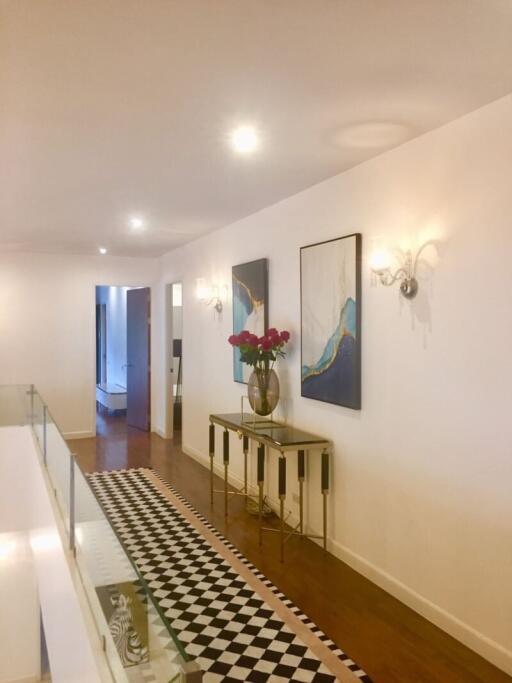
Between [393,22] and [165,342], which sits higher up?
[393,22]

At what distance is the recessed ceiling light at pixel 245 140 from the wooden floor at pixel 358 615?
8.57 ft

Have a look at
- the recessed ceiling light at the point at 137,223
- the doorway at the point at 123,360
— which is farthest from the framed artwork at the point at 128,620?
the doorway at the point at 123,360

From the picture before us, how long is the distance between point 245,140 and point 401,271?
3.71 feet

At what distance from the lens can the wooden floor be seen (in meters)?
2.60

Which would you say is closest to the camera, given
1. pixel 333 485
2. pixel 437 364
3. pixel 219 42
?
pixel 219 42

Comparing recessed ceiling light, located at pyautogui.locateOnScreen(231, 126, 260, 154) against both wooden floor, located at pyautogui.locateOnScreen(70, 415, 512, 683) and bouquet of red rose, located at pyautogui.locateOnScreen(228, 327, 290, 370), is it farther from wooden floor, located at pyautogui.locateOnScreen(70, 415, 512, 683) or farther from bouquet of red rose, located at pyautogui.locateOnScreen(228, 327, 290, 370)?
wooden floor, located at pyautogui.locateOnScreen(70, 415, 512, 683)

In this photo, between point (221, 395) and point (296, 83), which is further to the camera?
point (221, 395)

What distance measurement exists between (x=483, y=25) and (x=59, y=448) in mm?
3129

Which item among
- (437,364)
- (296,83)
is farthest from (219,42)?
(437,364)

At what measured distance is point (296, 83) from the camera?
7.77 ft

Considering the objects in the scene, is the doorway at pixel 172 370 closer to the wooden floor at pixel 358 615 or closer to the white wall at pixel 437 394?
the wooden floor at pixel 358 615

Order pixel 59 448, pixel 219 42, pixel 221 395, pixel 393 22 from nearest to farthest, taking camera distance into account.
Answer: pixel 393 22, pixel 219 42, pixel 59 448, pixel 221 395

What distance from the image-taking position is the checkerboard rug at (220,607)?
2.66 m

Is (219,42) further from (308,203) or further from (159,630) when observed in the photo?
(308,203)
